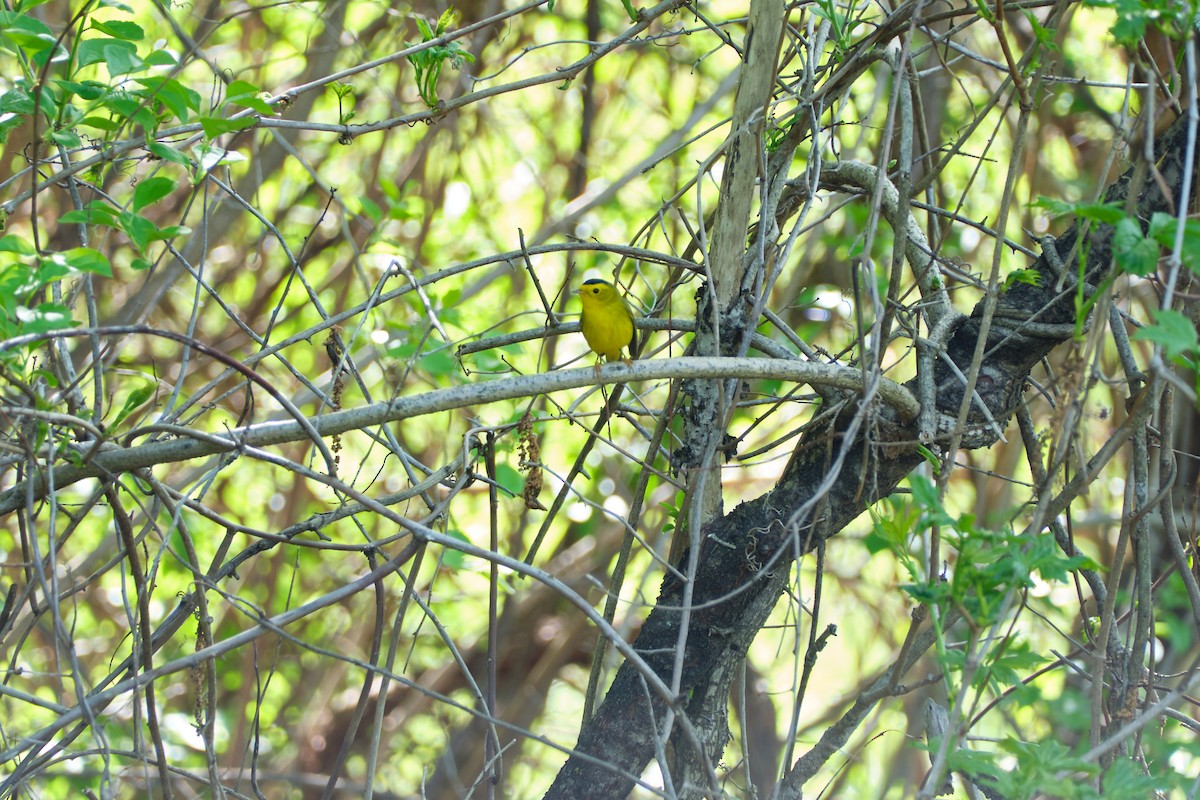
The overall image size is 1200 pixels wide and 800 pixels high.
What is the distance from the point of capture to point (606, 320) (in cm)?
369

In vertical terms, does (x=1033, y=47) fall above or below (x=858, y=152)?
below

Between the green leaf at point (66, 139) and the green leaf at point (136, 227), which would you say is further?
the green leaf at point (66, 139)

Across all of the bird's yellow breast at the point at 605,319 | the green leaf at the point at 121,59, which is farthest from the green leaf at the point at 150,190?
the bird's yellow breast at the point at 605,319

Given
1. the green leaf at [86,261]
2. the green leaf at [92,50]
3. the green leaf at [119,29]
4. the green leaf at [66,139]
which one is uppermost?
the green leaf at [119,29]

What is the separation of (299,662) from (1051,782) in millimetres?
5822

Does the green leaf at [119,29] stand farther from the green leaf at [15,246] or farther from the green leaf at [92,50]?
the green leaf at [15,246]

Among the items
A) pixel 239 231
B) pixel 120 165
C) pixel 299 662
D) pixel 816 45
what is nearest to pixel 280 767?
pixel 299 662

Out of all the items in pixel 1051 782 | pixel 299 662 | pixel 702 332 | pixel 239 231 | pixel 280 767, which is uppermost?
pixel 239 231

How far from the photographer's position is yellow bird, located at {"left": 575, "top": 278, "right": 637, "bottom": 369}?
3.64 metres

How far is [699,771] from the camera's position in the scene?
99.7 inches

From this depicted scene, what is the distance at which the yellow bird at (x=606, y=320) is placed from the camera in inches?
143

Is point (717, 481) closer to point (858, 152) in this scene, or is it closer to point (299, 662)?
point (858, 152)

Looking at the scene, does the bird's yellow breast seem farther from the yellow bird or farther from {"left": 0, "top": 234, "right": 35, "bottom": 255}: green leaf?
{"left": 0, "top": 234, "right": 35, "bottom": 255}: green leaf

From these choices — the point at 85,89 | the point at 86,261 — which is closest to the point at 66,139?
the point at 85,89
